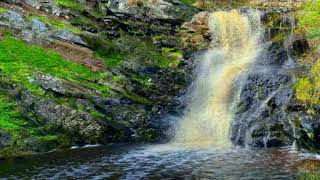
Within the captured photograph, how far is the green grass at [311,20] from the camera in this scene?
3150cm

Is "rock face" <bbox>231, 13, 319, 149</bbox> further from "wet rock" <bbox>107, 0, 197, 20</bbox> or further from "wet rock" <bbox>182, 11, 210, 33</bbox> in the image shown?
"wet rock" <bbox>107, 0, 197, 20</bbox>

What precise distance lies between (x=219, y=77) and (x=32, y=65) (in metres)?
13.2

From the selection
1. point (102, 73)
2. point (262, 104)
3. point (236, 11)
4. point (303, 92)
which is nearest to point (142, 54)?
point (102, 73)

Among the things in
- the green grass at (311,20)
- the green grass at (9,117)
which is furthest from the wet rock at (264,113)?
the green grass at (9,117)

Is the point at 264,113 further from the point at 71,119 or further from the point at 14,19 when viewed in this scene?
the point at 14,19

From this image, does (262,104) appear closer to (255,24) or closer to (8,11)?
(255,24)

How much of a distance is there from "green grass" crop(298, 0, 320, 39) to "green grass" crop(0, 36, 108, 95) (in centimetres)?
1547

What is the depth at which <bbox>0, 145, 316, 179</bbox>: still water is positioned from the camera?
56.3ft

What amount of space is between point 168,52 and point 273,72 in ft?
35.6

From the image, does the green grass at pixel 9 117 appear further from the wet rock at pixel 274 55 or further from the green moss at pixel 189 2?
the green moss at pixel 189 2

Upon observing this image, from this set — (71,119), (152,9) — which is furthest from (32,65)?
(152,9)

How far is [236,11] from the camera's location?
3916cm

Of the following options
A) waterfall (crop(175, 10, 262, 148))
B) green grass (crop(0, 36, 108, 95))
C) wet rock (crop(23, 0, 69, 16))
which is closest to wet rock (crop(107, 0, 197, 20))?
waterfall (crop(175, 10, 262, 148))

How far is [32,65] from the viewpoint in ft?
101
